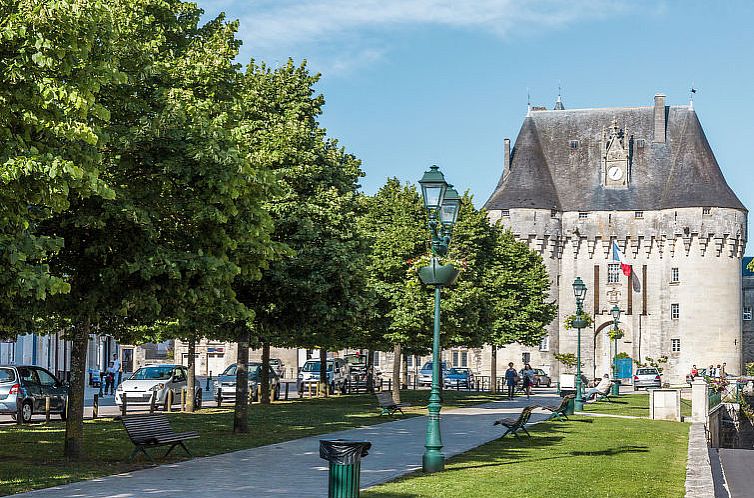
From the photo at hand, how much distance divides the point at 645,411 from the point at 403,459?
2315cm

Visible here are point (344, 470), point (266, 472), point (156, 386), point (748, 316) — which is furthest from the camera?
point (748, 316)

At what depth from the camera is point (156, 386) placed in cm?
3778

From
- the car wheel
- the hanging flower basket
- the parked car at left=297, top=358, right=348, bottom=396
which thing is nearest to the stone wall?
the parked car at left=297, top=358, right=348, bottom=396

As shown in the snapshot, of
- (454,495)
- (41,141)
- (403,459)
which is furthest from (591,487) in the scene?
(41,141)

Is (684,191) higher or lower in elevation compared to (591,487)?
higher

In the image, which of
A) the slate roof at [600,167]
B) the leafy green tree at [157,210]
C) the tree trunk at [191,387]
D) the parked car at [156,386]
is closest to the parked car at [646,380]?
the slate roof at [600,167]

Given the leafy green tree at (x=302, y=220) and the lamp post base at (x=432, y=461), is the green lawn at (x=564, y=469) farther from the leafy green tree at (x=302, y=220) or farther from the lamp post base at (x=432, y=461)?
the leafy green tree at (x=302, y=220)

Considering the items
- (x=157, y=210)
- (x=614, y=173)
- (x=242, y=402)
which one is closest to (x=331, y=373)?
(x=242, y=402)

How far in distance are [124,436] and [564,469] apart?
10.2 meters

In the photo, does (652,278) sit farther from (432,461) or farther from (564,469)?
(432,461)

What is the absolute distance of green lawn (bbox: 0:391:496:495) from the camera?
56.3 feet

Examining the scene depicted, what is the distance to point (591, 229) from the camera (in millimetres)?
A: 99062

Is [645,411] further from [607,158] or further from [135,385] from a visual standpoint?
[607,158]

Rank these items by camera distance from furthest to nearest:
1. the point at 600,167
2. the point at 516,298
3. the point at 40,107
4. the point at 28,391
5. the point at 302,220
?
the point at 600,167, the point at 516,298, the point at 28,391, the point at 302,220, the point at 40,107
